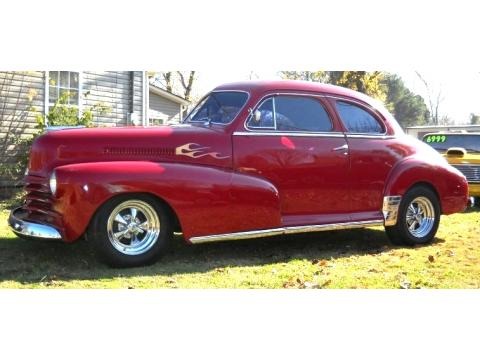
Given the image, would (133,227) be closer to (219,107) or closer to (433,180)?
(219,107)

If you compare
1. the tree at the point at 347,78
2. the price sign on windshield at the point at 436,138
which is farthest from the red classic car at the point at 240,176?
the price sign on windshield at the point at 436,138

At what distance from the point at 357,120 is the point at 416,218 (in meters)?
1.46

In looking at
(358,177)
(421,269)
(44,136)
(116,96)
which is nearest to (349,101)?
(358,177)

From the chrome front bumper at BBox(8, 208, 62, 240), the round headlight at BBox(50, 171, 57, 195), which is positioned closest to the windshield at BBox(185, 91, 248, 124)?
the round headlight at BBox(50, 171, 57, 195)

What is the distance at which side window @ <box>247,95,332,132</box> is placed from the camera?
18.0 ft

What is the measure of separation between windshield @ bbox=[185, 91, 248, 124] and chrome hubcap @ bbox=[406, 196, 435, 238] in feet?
8.30

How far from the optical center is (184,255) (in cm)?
548

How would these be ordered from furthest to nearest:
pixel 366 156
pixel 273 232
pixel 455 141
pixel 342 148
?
pixel 455 141
pixel 366 156
pixel 342 148
pixel 273 232

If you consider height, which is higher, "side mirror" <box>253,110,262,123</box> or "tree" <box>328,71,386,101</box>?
"tree" <box>328,71,386,101</box>

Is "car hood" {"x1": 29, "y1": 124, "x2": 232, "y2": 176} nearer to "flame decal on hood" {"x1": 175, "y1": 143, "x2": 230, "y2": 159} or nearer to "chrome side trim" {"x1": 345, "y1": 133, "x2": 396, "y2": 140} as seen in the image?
"flame decal on hood" {"x1": 175, "y1": 143, "x2": 230, "y2": 159}

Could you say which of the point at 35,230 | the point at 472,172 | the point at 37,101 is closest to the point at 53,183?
the point at 35,230

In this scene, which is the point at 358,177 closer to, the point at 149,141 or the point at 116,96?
the point at 149,141

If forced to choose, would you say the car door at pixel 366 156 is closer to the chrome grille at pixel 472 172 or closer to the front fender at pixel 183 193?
the front fender at pixel 183 193

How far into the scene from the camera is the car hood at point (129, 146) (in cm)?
480
